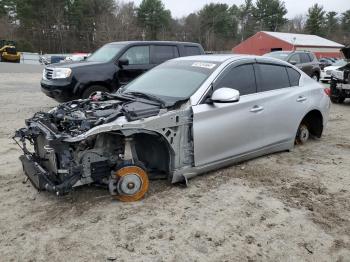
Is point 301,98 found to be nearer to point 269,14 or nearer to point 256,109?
point 256,109

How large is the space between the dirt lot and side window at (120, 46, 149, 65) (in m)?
4.76

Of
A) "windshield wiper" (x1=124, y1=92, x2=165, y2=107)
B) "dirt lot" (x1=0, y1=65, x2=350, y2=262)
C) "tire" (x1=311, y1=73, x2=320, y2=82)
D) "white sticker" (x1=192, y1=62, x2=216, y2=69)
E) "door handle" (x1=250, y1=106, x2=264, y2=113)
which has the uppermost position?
"white sticker" (x1=192, y1=62, x2=216, y2=69)

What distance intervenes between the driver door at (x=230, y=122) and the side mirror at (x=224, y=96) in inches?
5.3

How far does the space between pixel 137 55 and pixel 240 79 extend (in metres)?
5.03

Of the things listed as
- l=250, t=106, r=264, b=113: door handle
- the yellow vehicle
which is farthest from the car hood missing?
the yellow vehicle

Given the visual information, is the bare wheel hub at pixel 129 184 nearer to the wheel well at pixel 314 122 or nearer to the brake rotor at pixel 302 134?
the brake rotor at pixel 302 134

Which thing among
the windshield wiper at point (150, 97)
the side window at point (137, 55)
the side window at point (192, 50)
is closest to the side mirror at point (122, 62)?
the side window at point (137, 55)

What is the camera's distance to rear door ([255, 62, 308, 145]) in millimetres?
5441

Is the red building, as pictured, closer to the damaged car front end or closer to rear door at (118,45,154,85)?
rear door at (118,45,154,85)

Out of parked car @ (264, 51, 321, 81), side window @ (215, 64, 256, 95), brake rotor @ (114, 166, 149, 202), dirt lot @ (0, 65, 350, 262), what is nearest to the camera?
dirt lot @ (0, 65, 350, 262)

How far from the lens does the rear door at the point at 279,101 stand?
5.44 meters

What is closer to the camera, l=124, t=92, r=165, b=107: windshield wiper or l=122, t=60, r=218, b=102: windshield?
l=124, t=92, r=165, b=107: windshield wiper

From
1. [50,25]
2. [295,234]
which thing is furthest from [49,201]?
[50,25]

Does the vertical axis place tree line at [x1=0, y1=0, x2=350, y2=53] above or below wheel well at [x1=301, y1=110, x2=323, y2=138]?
above
